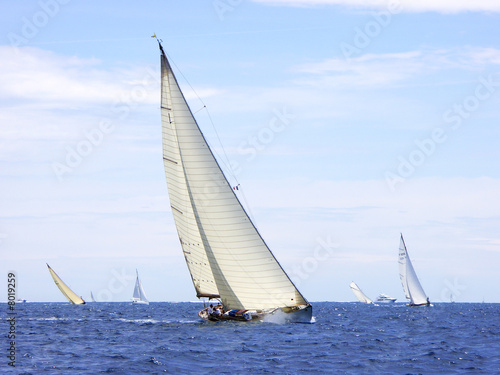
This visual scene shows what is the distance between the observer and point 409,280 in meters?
128

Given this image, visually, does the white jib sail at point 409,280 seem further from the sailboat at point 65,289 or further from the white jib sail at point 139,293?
the white jib sail at point 139,293

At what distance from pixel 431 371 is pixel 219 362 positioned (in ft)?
32.0

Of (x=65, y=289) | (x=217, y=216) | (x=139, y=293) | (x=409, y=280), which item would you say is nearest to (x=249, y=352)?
(x=217, y=216)

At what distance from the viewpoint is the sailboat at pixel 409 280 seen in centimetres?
12531

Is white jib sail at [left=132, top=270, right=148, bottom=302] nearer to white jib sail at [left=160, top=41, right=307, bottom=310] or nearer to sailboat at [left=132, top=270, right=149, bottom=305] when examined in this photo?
sailboat at [left=132, top=270, right=149, bottom=305]

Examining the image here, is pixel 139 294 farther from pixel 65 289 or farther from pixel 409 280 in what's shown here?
pixel 409 280

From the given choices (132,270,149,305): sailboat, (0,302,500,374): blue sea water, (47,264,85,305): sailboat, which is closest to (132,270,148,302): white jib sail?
(132,270,149,305): sailboat

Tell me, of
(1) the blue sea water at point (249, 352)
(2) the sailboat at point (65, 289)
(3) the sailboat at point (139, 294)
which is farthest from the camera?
(3) the sailboat at point (139, 294)

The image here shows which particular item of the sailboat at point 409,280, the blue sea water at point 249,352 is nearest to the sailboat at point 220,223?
the blue sea water at point 249,352

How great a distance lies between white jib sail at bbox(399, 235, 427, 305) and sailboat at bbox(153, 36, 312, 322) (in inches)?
3256

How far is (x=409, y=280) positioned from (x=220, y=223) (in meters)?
91.6

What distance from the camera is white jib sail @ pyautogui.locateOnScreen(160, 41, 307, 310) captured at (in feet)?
145

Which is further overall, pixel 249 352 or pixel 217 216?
pixel 217 216

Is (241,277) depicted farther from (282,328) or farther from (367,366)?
(367,366)
